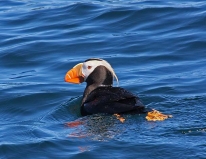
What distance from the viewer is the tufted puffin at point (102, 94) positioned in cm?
848

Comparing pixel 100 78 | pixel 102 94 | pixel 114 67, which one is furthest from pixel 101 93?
pixel 114 67

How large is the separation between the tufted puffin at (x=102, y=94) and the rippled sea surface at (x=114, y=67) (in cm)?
12

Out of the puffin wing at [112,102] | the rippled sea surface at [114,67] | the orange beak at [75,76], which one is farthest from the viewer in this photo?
the orange beak at [75,76]

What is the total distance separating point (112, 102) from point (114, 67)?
10.3 ft

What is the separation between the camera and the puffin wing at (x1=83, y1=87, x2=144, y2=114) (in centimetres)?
844

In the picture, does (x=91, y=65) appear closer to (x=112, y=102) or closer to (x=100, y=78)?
(x=100, y=78)

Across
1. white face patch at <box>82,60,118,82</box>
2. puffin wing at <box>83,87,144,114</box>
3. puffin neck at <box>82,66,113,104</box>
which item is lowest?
puffin wing at <box>83,87,144,114</box>

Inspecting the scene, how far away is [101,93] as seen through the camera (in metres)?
8.91

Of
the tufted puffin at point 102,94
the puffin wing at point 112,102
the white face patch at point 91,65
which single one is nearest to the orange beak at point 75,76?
the tufted puffin at point 102,94

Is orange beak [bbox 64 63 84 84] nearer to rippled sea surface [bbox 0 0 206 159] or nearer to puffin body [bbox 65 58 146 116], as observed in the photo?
puffin body [bbox 65 58 146 116]

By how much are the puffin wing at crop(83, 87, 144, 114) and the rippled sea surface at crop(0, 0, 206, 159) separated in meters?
0.11

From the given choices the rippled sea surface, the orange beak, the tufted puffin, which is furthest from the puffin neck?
the rippled sea surface

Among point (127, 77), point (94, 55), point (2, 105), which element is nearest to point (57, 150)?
point (2, 105)

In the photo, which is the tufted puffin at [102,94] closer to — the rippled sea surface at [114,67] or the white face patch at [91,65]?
the white face patch at [91,65]
